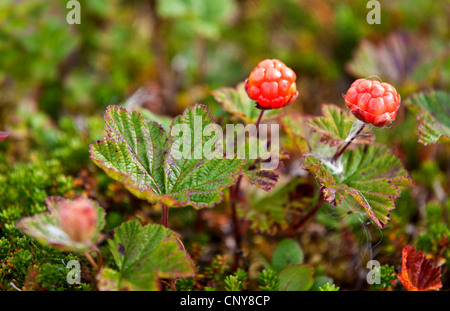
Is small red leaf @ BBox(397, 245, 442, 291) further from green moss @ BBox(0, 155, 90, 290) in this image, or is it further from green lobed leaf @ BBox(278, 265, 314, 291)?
green moss @ BBox(0, 155, 90, 290)

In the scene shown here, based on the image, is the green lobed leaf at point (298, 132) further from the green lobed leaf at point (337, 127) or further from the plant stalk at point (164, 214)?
the plant stalk at point (164, 214)

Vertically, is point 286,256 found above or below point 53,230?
below

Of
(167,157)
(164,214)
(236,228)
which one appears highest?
(167,157)

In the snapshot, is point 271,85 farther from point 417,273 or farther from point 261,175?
point 417,273

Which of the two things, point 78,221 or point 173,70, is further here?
point 173,70

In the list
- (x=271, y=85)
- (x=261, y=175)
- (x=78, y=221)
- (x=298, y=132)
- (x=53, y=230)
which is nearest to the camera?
(x=78, y=221)

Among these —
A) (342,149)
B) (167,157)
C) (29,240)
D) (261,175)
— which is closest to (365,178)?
(342,149)
